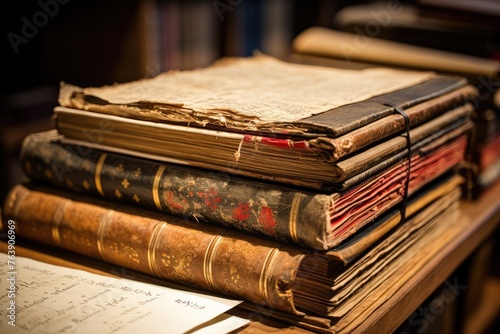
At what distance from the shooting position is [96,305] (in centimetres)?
70

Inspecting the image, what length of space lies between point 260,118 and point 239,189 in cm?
Result: 8

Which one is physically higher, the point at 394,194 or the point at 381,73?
the point at 381,73

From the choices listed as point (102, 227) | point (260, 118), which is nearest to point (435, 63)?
point (260, 118)

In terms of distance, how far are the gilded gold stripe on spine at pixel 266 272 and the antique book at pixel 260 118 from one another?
0.08 meters

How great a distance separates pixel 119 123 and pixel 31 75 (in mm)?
1258

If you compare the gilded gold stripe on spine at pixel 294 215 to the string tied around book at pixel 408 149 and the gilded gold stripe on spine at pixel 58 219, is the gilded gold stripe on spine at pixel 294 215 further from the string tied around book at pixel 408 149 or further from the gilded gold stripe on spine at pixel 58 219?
the gilded gold stripe on spine at pixel 58 219

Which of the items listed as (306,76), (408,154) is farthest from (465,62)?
(408,154)

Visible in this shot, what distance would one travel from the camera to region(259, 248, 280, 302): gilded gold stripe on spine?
667 mm

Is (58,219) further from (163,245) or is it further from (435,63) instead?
(435,63)

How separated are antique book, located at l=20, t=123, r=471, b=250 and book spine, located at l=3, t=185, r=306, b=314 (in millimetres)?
17

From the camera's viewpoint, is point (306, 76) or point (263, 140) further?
point (306, 76)

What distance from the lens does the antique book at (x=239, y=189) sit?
657mm

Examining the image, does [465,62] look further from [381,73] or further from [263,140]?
[263,140]

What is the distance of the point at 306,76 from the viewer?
3.44 ft
